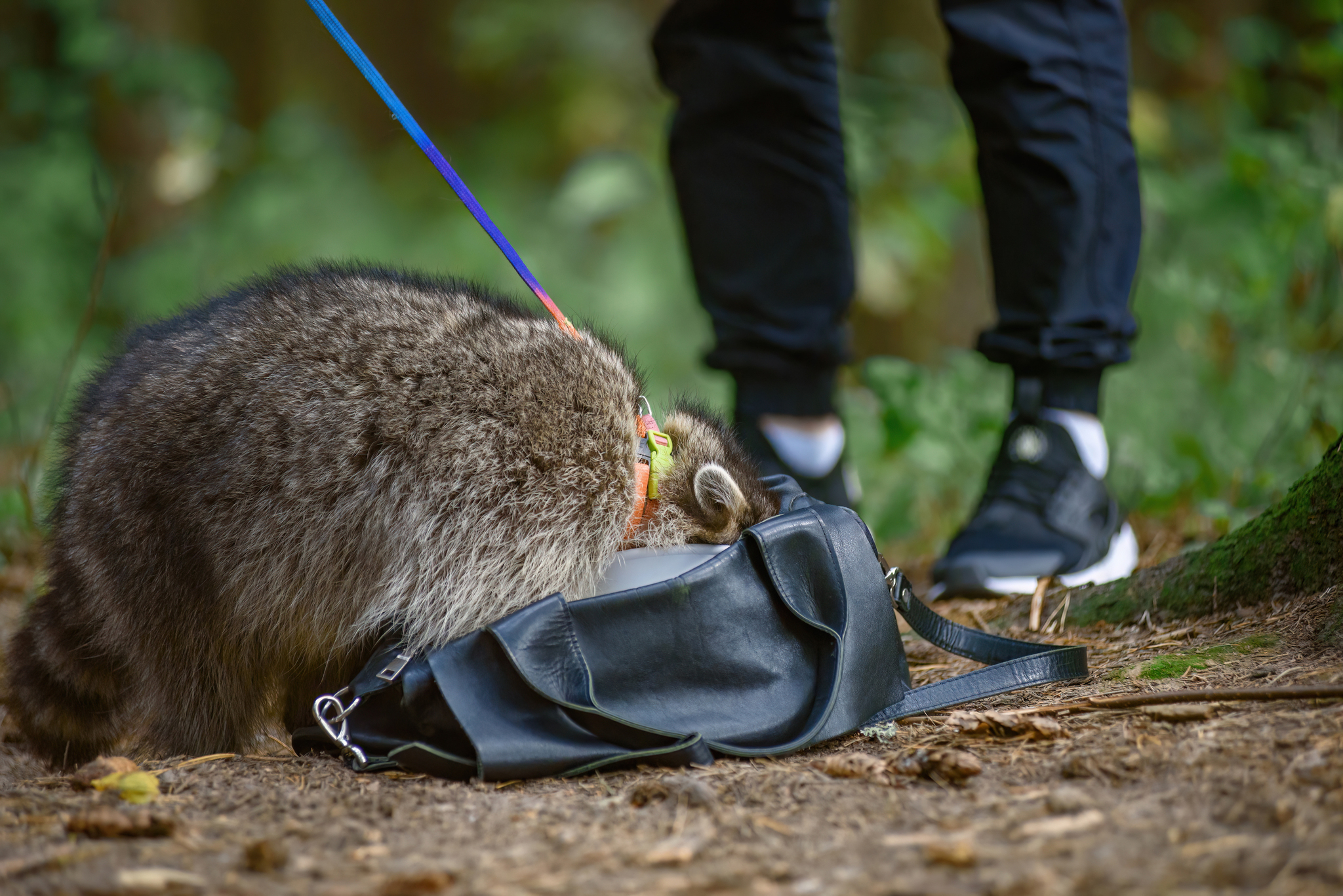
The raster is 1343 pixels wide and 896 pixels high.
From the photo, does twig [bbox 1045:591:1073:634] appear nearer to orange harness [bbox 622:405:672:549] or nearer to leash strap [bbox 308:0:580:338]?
orange harness [bbox 622:405:672:549]

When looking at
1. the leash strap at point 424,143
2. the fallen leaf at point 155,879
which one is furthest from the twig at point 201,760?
the leash strap at point 424,143

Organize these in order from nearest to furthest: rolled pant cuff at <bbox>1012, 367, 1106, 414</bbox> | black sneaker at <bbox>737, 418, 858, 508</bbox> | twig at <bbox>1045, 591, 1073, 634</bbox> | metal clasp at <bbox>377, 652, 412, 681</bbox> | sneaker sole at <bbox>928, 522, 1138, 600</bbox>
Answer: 1. metal clasp at <bbox>377, 652, 412, 681</bbox>
2. twig at <bbox>1045, 591, 1073, 634</bbox>
3. sneaker sole at <bbox>928, 522, 1138, 600</bbox>
4. rolled pant cuff at <bbox>1012, 367, 1106, 414</bbox>
5. black sneaker at <bbox>737, 418, 858, 508</bbox>

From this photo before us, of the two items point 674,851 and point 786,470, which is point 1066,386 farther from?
point 674,851

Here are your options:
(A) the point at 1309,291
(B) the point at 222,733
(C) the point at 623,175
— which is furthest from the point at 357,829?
(C) the point at 623,175

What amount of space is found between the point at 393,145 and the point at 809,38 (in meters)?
7.38

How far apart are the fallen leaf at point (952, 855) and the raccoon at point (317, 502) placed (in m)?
1.20

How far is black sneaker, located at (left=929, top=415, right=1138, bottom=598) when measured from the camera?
3.29m

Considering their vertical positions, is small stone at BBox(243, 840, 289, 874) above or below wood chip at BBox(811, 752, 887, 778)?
above

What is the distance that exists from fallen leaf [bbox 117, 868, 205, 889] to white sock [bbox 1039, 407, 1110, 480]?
273 cm

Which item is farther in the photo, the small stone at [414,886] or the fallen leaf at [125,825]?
the fallen leaf at [125,825]

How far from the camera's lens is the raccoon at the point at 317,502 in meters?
2.47

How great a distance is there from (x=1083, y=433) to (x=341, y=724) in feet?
7.84

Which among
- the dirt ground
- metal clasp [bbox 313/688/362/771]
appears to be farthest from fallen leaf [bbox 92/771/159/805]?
metal clasp [bbox 313/688/362/771]

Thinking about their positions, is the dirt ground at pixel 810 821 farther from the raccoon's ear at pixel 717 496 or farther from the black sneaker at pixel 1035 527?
the black sneaker at pixel 1035 527
